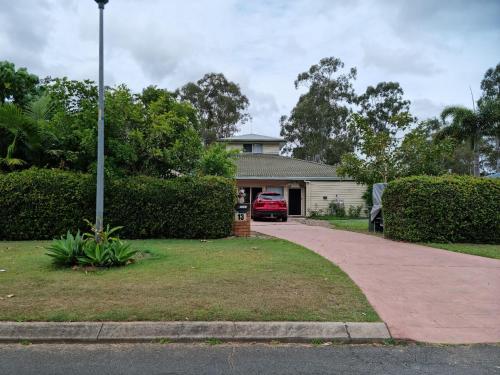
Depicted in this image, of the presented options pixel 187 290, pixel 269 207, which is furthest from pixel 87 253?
pixel 269 207

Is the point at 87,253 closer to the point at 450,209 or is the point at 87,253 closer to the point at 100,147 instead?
the point at 100,147

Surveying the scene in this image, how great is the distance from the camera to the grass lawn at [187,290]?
511 cm

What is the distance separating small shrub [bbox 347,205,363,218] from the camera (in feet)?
87.4

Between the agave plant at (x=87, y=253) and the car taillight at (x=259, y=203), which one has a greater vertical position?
the car taillight at (x=259, y=203)

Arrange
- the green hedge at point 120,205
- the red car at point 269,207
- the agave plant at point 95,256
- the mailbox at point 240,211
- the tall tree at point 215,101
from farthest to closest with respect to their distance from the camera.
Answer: the tall tree at point 215,101
the red car at point 269,207
the mailbox at point 240,211
the green hedge at point 120,205
the agave plant at point 95,256

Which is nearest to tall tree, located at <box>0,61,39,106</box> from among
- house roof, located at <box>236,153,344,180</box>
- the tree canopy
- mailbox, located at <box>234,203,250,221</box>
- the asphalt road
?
the tree canopy

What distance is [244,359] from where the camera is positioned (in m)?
4.17

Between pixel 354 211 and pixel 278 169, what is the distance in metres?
5.56

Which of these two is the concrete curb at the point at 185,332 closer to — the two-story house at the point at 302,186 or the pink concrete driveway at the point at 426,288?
the pink concrete driveway at the point at 426,288

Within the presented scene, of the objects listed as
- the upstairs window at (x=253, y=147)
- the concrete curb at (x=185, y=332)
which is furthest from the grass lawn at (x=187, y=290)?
the upstairs window at (x=253, y=147)

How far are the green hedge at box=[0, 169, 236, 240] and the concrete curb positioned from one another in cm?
774

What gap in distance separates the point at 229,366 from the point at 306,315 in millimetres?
1400

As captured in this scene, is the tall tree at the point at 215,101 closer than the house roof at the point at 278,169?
No

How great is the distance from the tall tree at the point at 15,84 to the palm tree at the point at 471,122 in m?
23.7
